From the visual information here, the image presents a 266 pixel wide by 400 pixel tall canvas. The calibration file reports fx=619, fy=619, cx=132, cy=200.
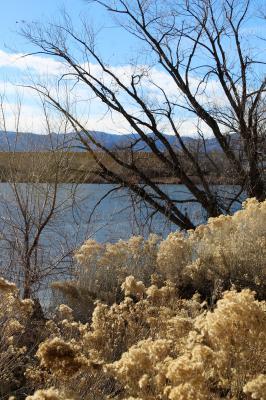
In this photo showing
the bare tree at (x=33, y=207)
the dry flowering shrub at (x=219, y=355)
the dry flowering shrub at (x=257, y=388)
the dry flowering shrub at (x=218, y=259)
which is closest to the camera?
the dry flowering shrub at (x=257, y=388)

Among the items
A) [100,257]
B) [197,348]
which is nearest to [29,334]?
[100,257]

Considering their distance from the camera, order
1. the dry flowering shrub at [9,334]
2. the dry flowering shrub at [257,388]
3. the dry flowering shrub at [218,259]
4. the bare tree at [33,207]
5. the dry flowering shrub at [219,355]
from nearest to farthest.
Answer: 1. the dry flowering shrub at [257,388]
2. the dry flowering shrub at [219,355]
3. the dry flowering shrub at [9,334]
4. the dry flowering shrub at [218,259]
5. the bare tree at [33,207]

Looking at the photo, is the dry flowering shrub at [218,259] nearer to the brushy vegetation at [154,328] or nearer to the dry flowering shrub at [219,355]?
the brushy vegetation at [154,328]

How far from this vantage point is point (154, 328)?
445 cm

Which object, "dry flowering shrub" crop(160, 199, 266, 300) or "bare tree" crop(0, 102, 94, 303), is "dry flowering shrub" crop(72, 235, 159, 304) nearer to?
"dry flowering shrub" crop(160, 199, 266, 300)

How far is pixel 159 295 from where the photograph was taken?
5086 mm

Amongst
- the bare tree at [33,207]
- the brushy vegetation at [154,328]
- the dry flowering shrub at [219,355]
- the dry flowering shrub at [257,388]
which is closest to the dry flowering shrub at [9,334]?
the brushy vegetation at [154,328]

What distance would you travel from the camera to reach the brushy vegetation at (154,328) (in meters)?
2.83

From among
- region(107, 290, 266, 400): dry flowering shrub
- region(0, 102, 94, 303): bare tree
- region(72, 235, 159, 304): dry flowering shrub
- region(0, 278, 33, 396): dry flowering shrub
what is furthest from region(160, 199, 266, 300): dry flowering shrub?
region(107, 290, 266, 400): dry flowering shrub

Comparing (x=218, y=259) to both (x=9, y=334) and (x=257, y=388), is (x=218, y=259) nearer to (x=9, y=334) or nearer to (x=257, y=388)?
(x=9, y=334)

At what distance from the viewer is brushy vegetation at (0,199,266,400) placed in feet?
9.27

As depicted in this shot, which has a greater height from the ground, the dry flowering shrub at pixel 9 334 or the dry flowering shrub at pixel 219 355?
the dry flowering shrub at pixel 219 355

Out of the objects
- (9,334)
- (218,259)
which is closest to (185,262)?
(218,259)

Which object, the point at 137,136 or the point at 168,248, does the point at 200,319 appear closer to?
the point at 168,248
